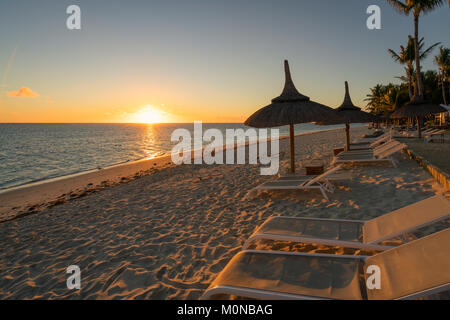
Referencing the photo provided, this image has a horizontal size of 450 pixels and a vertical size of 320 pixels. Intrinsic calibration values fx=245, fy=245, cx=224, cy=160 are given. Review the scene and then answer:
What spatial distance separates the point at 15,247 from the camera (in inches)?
163

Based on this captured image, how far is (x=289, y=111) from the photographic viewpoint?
20.3 feet

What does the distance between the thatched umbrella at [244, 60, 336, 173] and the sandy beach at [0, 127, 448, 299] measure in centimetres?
176

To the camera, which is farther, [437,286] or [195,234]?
[195,234]

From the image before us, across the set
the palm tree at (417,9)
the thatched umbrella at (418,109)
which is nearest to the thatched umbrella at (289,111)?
the thatched umbrella at (418,109)

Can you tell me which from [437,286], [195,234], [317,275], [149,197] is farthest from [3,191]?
[437,286]

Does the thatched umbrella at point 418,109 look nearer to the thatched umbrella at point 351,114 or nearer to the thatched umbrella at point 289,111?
the thatched umbrella at point 351,114

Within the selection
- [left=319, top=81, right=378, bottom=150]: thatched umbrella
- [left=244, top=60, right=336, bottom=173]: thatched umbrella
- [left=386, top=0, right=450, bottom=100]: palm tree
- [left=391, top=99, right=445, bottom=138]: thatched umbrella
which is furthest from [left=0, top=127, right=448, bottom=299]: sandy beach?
[left=386, top=0, right=450, bottom=100]: palm tree

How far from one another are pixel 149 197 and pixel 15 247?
298 cm

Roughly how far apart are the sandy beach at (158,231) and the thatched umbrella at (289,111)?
176 centimetres

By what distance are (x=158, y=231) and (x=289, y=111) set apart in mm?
4204

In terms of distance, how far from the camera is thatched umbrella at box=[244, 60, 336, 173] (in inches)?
237

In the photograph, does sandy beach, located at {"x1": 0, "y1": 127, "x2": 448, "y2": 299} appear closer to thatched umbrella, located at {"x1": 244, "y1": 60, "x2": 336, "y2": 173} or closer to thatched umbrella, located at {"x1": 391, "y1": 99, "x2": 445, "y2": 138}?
thatched umbrella, located at {"x1": 244, "y1": 60, "x2": 336, "y2": 173}
